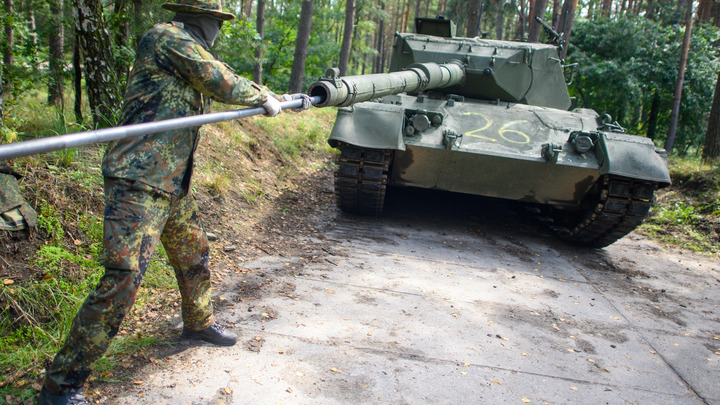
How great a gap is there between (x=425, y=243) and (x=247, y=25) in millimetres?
5103

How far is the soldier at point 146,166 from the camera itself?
2422 mm

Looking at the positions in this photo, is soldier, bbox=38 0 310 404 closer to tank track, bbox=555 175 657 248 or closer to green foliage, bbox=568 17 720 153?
tank track, bbox=555 175 657 248

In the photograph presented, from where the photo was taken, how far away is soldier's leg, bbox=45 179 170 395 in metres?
2.40

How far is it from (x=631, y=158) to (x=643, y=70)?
1168 centimetres

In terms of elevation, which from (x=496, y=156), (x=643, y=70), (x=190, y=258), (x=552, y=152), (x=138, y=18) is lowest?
(x=190, y=258)

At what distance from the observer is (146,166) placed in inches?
98.3

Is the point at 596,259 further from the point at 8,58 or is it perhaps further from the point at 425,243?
the point at 8,58

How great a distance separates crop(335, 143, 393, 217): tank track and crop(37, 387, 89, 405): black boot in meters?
4.18

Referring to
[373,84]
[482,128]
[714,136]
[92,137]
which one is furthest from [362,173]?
[714,136]

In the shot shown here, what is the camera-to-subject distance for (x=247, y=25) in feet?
29.4

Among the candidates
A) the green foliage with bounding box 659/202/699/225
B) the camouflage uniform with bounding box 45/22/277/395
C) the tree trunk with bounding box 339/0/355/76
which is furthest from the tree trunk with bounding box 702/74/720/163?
the tree trunk with bounding box 339/0/355/76

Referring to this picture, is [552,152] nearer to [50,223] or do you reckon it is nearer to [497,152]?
[497,152]

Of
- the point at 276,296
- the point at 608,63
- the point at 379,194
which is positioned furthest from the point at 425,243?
the point at 608,63

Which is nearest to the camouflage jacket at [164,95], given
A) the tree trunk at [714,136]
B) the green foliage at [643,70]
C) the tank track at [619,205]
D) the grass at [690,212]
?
the tank track at [619,205]
